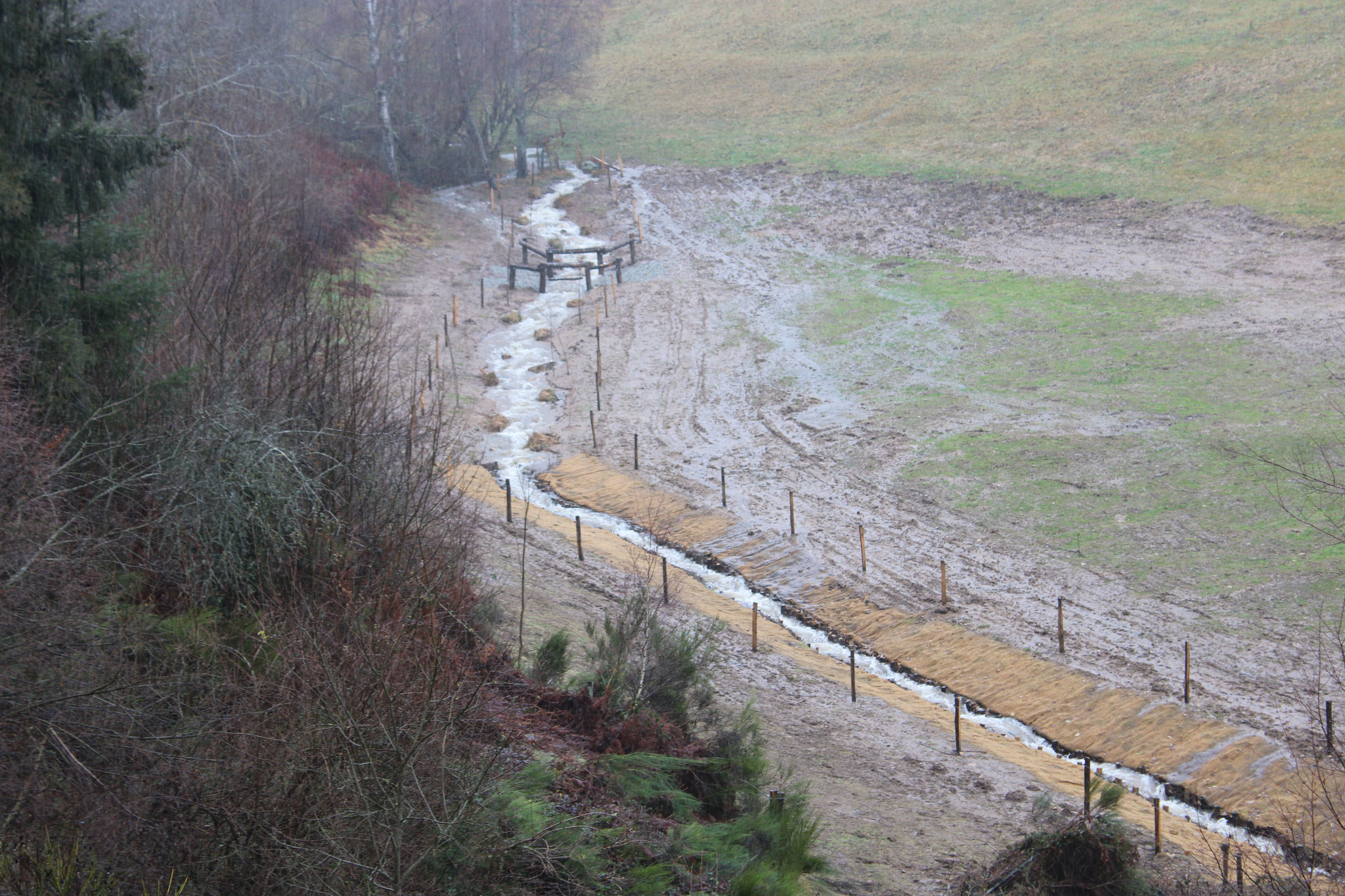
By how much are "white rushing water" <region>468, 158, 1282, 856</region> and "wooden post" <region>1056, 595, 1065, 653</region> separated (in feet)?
5.79

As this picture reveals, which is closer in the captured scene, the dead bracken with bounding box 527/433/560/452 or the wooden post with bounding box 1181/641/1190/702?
the wooden post with bounding box 1181/641/1190/702

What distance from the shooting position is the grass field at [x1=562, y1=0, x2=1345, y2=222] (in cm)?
3897

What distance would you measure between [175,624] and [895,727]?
383 inches

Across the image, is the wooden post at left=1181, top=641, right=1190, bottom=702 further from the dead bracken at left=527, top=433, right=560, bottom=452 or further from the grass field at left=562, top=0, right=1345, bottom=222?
the grass field at left=562, top=0, right=1345, bottom=222

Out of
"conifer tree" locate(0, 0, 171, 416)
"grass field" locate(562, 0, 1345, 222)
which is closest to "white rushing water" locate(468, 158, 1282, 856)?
"conifer tree" locate(0, 0, 171, 416)

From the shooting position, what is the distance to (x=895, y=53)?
185 feet

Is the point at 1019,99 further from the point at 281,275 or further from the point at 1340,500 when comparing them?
the point at 281,275

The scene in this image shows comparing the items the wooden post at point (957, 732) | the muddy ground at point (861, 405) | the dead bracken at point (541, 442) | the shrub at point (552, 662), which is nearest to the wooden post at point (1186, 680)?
the muddy ground at point (861, 405)

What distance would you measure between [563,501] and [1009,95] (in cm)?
3562

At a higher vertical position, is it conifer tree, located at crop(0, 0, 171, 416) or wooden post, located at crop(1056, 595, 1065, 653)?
conifer tree, located at crop(0, 0, 171, 416)

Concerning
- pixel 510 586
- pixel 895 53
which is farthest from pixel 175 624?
pixel 895 53

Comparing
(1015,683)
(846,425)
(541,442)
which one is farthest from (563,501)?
(1015,683)

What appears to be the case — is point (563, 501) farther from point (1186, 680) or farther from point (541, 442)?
point (1186, 680)

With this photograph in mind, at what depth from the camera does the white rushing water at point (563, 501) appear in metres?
13.8
